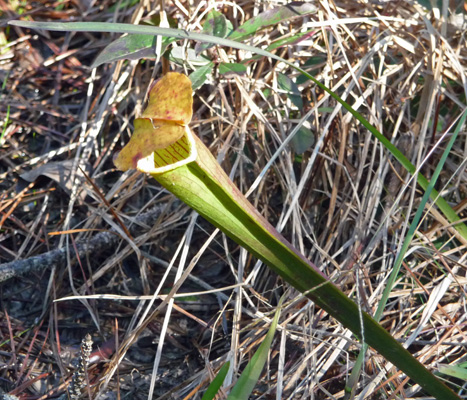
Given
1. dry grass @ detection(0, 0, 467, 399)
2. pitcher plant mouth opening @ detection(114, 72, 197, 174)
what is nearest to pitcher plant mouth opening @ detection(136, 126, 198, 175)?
pitcher plant mouth opening @ detection(114, 72, 197, 174)

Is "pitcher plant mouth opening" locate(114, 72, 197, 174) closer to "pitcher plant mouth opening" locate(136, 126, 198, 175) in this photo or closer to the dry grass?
"pitcher plant mouth opening" locate(136, 126, 198, 175)

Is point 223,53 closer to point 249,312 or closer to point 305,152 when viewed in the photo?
point 305,152

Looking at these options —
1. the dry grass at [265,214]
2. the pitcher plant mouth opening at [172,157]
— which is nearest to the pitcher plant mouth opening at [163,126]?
the pitcher plant mouth opening at [172,157]

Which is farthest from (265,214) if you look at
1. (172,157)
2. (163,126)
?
(163,126)

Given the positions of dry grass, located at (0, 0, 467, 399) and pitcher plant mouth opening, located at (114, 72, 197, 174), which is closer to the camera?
pitcher plant mouth opening, located at (114, 72, 197, 174)

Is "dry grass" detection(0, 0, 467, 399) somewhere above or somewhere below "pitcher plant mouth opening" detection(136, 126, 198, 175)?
below

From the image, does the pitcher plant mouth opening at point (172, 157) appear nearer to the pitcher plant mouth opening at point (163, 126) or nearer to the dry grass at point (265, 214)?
the pitcher plant mouth opening at point (163, 126)

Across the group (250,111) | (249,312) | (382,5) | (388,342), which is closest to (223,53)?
(250,111)

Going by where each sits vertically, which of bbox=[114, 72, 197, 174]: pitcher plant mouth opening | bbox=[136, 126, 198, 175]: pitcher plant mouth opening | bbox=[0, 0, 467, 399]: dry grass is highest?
bbox=[114, 72, 197, 174]: pitcher plant mouth opening

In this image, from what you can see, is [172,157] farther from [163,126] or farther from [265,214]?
[265,214]
